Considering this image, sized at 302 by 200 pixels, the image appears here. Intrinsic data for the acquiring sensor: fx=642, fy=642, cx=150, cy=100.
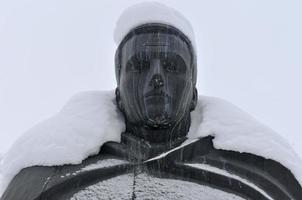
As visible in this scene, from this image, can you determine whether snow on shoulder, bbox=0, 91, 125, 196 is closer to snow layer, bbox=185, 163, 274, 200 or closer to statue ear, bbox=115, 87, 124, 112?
statue ear, bbox=115, 87, 124, 112

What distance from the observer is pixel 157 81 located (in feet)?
14.3

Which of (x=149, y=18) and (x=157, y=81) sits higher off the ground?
(x=149, y=18)

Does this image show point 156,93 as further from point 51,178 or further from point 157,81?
point 51,178

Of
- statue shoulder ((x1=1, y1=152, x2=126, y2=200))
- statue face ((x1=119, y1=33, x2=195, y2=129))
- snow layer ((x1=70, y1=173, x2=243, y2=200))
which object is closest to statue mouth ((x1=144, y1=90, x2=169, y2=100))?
statue face ((x1=119, y1=33, x2=195, y2=129))

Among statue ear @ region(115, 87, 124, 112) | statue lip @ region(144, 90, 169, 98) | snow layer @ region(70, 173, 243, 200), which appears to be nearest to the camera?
snow layer @ region(70, 173, 243, 200)

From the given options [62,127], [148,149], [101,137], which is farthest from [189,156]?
[62,127]

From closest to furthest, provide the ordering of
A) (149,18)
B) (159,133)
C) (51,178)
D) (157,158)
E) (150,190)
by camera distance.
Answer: (150,190)
(51,178)
(157,158)
(159,133)
(149,18)

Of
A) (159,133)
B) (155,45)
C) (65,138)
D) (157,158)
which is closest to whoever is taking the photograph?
(157,158)

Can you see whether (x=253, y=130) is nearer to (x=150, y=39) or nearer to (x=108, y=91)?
(x=150, y=39)

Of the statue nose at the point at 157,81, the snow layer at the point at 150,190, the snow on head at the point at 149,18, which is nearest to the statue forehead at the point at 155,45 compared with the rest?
the snow on head at the point at 149,18

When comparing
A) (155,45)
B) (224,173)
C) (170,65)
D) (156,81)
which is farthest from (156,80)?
(224,173)

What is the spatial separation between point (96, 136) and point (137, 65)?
1.99 feet

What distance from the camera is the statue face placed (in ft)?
14.3

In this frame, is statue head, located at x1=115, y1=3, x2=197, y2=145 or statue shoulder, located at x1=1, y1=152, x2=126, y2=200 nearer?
statue shoulder, located at x1=1, y1=152, x2=126, y2=200
